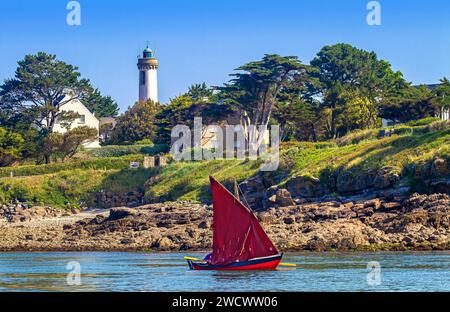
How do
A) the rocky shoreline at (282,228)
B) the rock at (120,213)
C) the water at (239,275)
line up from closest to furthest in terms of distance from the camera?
the water at (239,275)
the rocky shoreline at (282,228)
the rock at (120,213)

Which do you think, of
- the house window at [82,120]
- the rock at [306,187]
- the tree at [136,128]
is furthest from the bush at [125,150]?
the rock at [306,187]

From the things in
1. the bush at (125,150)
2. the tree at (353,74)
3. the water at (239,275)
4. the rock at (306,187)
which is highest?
the tree at (353,74)

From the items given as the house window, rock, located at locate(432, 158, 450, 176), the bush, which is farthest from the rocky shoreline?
the house window

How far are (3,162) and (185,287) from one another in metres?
56.4

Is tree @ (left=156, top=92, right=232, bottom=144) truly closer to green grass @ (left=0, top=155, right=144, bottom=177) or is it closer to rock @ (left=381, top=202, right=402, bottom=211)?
green grass @ (left=0, top=155, right=144, bottom=177)

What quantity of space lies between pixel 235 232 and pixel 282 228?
1610 centimetres

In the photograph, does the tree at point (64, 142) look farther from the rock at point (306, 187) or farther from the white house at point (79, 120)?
the rock at point (306, 187)

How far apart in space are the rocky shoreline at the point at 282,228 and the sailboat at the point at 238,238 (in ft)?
39.0

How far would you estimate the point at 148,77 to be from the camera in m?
142

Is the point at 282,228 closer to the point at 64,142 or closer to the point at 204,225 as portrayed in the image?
the point at 204,225

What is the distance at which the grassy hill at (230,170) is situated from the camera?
76312 mm
